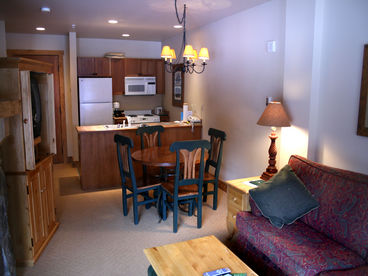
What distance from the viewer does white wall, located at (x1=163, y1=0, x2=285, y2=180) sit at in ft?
12.4

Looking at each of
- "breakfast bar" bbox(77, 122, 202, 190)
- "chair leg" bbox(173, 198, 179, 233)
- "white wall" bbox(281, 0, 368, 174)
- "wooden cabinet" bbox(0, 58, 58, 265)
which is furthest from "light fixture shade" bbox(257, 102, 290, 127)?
"breakfast bar" bbox(77, 122, 202, 190)

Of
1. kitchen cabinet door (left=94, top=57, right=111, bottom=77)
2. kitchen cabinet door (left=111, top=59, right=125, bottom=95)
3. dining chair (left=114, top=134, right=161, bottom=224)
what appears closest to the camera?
dining chair (left=114, top=134, right=161, bottom=224)

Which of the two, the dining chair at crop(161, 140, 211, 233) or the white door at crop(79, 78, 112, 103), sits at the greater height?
the white door at crop(79, 78, 112, 103)

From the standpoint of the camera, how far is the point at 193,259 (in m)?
2.19

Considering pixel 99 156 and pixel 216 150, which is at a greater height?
pixel 216 150

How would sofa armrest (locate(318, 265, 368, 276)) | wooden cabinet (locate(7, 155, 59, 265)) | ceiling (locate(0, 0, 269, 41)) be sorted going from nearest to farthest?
sofa armrest (locate(318, 265, 368, 276)) → wooden cabinet (locate(7, 155, 59, 265)) → ceiling (locate(0, 0, 269, 41))

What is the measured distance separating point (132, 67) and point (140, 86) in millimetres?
418

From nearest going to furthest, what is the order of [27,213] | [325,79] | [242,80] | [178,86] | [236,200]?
[27,213] → [325,79] → [236,200] → [242,80] → [178,86]

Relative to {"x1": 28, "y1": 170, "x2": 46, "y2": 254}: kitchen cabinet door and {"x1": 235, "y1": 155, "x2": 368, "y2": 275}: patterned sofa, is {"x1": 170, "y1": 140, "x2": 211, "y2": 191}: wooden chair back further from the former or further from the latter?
{"x1": 28, "y1": 170, "x2": 46, "y2": 254}: kitchen cabinet door

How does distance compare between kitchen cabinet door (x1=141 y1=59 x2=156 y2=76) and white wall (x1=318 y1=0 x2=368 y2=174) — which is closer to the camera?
white wall (x1=318 y1=0 x2=368 y2=174)

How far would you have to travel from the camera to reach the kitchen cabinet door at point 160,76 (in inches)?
273

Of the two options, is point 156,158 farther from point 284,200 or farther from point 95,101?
point 95,101

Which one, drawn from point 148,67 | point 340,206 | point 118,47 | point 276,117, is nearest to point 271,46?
point 276,117

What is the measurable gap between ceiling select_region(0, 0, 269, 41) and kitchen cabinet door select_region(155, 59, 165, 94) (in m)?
0.99
